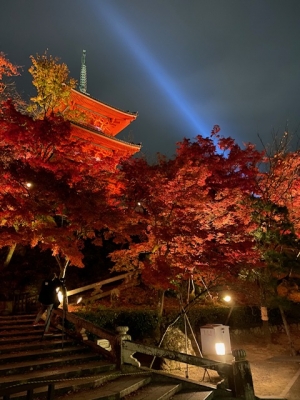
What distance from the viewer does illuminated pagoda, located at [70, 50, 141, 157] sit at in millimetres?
21438

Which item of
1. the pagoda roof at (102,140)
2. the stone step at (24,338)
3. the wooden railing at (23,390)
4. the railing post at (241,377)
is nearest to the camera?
the wooden railing at (23,390)

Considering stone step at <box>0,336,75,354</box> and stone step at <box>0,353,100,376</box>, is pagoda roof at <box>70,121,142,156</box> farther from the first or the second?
stone step at <box>0,353,100,376</box>

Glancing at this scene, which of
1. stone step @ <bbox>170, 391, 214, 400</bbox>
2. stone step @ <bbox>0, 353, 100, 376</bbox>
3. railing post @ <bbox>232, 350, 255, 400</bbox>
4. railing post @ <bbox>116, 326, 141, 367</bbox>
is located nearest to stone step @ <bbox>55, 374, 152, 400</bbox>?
railing post @ <bbox>116, 326, 141, 367</bbox>

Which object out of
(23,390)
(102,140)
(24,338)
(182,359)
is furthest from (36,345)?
(102,140)

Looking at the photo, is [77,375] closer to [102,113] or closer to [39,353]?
[39,353]

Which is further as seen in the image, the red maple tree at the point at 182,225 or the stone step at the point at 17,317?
the red maple tree at the point at 182,225

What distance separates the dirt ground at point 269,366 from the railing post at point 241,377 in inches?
96.7

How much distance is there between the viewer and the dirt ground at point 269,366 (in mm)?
9508

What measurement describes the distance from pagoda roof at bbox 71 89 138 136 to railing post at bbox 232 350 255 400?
21313 mm

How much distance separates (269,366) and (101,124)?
21.8 metres

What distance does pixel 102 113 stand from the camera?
25.9 m

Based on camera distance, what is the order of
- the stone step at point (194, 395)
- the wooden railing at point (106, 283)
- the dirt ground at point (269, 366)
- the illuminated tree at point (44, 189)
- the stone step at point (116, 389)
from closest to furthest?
the stone step at point (116, 389)
the stone step at point (194, 395)
the dirt ground at point (269, 366)
the illuminated tree at point (44, 189)
the wooden railing at point (106, 283)

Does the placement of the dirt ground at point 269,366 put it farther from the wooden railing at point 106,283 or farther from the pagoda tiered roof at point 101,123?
the pagoda tiered roof at point 101,123

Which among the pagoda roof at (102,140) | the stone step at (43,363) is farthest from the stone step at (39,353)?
the pagoda roof at (102,140)
